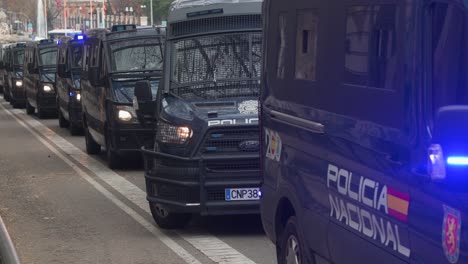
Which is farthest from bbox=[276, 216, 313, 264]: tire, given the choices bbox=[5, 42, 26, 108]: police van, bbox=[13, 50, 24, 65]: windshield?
bbox=[13, 50, 24, 65]: windshield

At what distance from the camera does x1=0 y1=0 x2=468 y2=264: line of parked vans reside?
4.12 metres

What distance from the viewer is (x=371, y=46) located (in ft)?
16.3

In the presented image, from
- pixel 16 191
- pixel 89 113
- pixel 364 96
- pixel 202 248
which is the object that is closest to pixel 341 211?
pixel 364 96

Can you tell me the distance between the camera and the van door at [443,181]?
3.87m

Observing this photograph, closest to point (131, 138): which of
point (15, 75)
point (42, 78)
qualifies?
point (42, 78)

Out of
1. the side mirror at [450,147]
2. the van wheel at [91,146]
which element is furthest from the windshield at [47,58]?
the side mirror at [450,147]

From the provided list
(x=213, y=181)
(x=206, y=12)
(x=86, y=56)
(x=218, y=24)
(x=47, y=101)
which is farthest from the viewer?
(x=47, y=101)

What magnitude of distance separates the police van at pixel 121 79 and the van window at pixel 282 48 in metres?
7.98

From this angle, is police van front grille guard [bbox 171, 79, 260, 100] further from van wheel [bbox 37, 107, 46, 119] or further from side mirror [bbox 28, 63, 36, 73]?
side mirror [bbox 28, 63, 36, 73]

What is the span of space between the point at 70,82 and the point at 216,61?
12.5 metres

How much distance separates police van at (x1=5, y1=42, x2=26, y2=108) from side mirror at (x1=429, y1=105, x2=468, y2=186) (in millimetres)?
31503

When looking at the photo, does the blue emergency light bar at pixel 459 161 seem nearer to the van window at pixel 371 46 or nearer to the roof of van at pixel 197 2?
the van window at pixel 371 46

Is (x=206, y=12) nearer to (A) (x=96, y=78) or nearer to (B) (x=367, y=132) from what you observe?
(B) (x=367, y=132)

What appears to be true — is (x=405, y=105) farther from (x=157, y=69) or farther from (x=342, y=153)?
(x=157, y=69)
